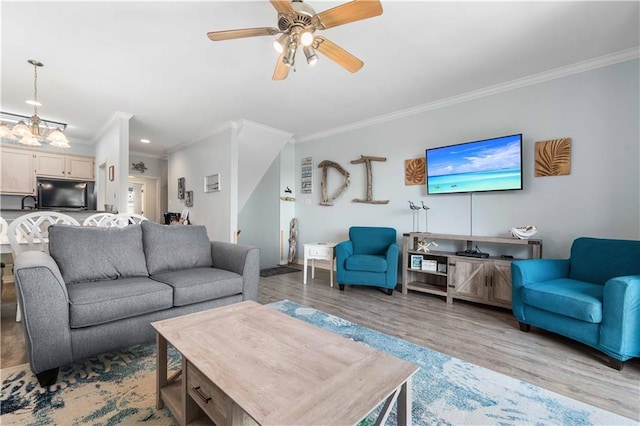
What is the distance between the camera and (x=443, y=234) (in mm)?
3467

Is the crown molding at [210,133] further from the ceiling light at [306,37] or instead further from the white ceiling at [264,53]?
the ceiling light at [306,37]

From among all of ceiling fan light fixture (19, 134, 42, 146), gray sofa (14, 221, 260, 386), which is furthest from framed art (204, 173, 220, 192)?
ceiling fan light fixture (19, 134, 42, 146)

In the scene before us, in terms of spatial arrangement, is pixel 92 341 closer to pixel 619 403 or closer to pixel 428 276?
pixel 619 403

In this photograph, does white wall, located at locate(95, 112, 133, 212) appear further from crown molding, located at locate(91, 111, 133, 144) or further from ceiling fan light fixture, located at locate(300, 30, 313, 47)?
ceiling fan light fixture, located at locate(300, 30, 313, 47)

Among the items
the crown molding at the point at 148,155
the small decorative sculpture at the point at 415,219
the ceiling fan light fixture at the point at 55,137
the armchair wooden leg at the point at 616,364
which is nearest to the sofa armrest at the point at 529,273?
the armchair wooden leg at the point at 616,364

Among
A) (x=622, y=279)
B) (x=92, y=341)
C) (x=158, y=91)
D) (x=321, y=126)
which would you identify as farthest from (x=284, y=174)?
(x=622, y=279)

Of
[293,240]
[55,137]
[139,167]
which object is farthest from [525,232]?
[139,167]

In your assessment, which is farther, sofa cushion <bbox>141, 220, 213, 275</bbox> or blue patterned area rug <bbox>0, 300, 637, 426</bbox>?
sofa cushion <bbox>141, 220, 213, 275</bbox>

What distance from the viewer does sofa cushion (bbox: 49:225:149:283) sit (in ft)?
6.64

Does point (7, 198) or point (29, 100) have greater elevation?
point (29, 100)

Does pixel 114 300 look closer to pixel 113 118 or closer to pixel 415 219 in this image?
pixel 415 219

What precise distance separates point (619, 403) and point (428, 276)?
224cm

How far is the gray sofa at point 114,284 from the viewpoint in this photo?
60.5 inches

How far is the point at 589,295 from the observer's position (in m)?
2.02
